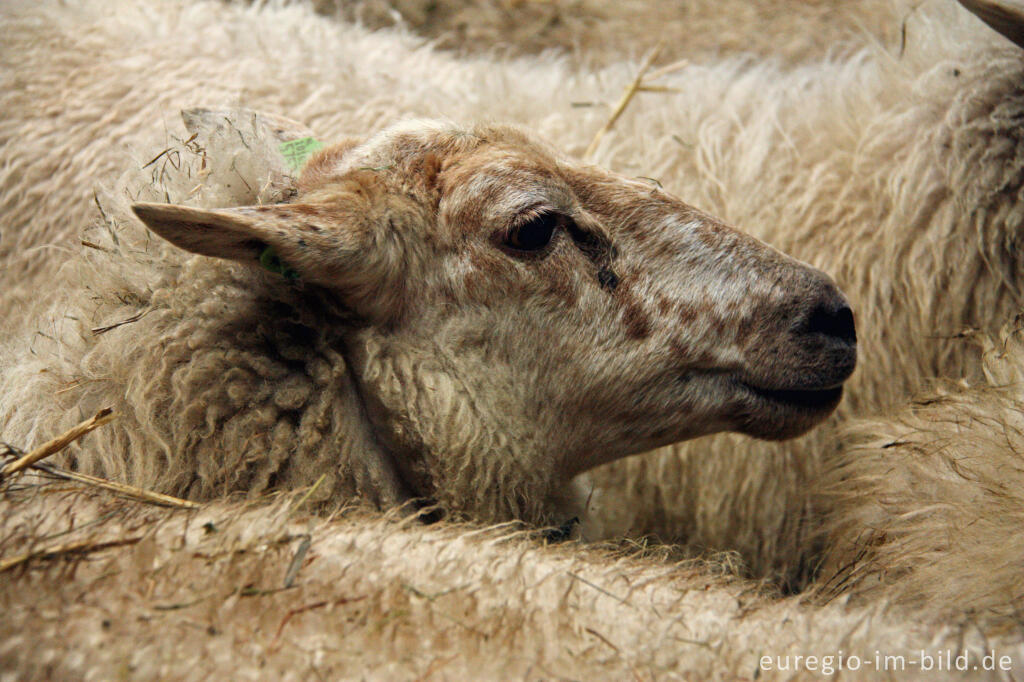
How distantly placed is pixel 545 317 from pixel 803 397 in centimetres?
65

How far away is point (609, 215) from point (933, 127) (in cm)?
141

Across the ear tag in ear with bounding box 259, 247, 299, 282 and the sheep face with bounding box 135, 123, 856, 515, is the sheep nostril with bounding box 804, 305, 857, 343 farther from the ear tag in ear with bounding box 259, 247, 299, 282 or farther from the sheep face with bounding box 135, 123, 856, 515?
the ear tag in ear with bounding box 259, 247, 299, 282

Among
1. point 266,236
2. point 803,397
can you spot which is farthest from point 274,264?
point 803,397

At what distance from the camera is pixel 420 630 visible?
1.54 meters

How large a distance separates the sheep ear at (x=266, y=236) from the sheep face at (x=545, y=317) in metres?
0.09

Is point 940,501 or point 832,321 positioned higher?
point 832,321

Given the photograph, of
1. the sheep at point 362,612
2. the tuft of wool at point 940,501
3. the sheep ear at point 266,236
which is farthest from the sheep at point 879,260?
the sheep ear at point 266,236

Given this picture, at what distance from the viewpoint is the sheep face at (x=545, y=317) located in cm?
208

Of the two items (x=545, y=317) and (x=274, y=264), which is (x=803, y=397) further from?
(x=274, y=264)

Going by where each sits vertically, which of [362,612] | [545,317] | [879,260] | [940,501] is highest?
[545,317]

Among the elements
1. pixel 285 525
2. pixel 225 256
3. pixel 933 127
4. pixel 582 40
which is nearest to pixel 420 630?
pixel 285 525

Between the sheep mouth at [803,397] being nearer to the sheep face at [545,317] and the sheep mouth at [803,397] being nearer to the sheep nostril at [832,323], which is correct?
the sheep face at [545,317]

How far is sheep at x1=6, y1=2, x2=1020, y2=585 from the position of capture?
2.83 metres

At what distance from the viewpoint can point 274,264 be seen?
1.90m
